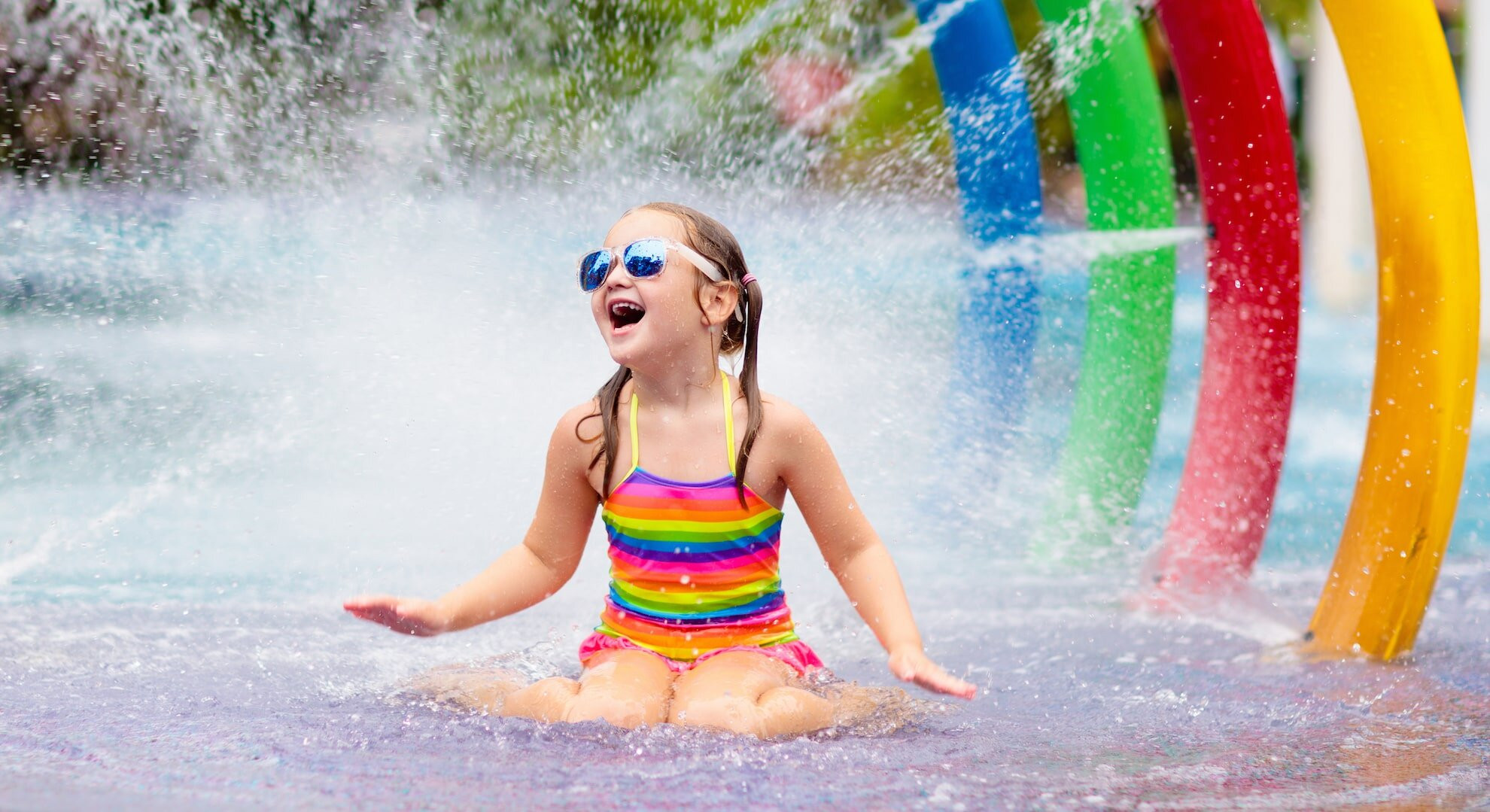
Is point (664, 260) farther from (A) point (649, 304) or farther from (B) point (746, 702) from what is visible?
(B) point (746, 702)

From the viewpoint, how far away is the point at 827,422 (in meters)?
6.05

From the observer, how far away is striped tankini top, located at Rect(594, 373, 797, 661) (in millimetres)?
3195

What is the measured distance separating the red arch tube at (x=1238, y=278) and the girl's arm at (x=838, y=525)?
170 cm

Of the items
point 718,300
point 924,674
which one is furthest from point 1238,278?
point 924,674

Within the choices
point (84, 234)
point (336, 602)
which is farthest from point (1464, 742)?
point (84, 234)

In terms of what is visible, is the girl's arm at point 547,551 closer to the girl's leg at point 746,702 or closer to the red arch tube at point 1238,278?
the girl's leg at point 746,702

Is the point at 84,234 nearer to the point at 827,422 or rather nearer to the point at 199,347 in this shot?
the point at 199,347

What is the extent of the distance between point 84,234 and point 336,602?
228 inches

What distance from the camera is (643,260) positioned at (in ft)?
10.1

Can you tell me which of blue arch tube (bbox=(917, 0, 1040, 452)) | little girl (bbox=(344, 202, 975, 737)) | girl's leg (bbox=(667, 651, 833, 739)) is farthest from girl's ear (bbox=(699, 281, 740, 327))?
blue arch tube (bbox=(917, 0, 1040, 452))

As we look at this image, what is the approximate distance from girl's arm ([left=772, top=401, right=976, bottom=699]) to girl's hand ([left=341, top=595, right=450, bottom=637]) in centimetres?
83

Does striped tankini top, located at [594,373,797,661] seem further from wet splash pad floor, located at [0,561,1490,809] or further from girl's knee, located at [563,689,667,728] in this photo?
wet splash pad floor, located at [0,561,1490,809]

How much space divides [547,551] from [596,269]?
699 mm

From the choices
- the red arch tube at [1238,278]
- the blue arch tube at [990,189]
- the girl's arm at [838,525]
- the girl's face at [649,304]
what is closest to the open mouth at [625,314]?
the girl's face at [649,304]
